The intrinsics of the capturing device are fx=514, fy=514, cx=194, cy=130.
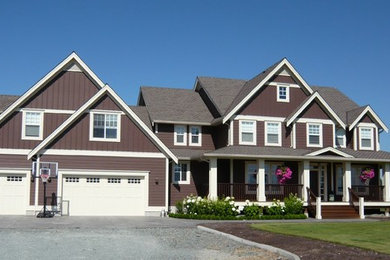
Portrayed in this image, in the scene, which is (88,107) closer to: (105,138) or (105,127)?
(105,127)

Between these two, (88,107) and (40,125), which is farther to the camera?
(40,125)

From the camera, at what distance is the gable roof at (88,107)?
2616 cm

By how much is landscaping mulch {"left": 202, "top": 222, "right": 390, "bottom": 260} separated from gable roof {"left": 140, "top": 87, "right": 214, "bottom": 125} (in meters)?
13.1

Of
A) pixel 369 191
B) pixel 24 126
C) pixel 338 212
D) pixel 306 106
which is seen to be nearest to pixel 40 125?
pixel 24 126

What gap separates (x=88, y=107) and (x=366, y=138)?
58.1 ft

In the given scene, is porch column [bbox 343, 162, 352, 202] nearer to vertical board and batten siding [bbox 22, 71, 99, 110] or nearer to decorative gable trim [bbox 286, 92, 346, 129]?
decorative gable trim [bbox 286, 92, 346, 129]

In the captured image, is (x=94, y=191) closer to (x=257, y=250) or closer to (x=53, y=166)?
(x=53, y=166)

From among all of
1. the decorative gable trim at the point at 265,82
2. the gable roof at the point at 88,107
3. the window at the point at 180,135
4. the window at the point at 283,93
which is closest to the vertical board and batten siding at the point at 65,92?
the gable roof at the point at 88,107

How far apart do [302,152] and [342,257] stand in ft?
57.5

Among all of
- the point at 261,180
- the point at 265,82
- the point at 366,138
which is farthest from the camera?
the point at 366,138

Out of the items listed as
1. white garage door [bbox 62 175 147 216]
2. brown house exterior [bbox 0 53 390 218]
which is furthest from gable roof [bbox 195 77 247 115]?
white garage door [bbox 62 175 147 216]

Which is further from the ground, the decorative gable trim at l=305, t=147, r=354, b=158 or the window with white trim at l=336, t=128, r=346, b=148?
the window with white trim at l=336, t=128, r=346, b=148

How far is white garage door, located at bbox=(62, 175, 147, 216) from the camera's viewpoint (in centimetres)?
2694

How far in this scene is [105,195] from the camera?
27.3m
